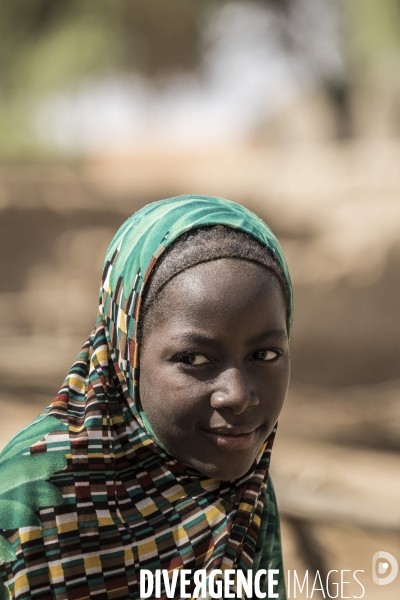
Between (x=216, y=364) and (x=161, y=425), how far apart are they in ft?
0.61

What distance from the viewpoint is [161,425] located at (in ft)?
4.85

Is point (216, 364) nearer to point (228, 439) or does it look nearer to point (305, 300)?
point (228, 439)

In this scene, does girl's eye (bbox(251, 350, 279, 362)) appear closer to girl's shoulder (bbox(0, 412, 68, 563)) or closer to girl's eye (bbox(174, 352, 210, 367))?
girl's eye (bbox(174, 352, 210, 367))

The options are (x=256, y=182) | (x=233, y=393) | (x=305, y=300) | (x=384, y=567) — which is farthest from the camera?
(x=256, y=182)

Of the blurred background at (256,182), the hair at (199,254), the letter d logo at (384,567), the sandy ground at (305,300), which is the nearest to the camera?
the hair at (199,254)

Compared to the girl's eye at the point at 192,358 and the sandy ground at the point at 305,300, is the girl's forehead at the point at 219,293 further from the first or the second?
the sandy ground at the point at 305,300

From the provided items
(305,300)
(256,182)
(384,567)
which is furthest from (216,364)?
(256,182)

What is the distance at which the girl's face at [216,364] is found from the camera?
4.62ft

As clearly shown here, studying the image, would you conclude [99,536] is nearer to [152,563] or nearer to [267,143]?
[152,563]

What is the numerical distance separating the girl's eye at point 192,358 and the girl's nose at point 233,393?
5 cm

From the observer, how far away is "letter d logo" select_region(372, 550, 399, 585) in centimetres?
388

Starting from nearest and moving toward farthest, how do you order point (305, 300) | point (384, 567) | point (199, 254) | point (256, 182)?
point (199, 254) < point (384, 567) < point (305, 300) < point (256, 182)

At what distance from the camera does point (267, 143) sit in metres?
13.1

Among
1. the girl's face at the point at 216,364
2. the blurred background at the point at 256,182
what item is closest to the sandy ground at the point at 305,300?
the blurred background at the point at 256,182
